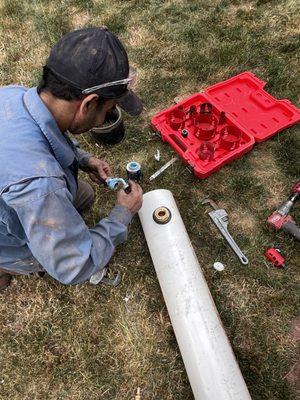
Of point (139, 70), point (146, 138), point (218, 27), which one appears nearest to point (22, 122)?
point (146, 138)

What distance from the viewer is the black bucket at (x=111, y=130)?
12.8 ft

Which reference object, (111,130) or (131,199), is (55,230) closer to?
(131,199)

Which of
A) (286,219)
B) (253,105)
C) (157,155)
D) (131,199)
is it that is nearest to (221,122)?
(253,105)

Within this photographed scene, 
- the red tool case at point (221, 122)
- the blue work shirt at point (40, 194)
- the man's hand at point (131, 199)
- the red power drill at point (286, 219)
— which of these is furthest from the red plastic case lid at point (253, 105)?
the blue work shirt at point (40, 194)

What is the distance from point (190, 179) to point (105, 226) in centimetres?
159

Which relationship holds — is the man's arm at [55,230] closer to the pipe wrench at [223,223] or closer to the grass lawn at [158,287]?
the grass lawn at [158,287]

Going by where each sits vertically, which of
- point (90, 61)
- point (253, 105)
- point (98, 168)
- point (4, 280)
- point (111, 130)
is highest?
point (90, 61)

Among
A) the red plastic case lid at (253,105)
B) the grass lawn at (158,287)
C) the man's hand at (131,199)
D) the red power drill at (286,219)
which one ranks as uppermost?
the red plastic case lid at (253,105)

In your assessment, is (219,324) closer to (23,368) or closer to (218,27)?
(23,368)

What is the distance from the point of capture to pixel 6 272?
3.10 m

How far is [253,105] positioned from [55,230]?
3060 mm

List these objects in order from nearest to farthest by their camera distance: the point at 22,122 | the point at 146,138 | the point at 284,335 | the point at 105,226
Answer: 1. the point at 22,122
2. the point at 105,226
3. the point at 284,335
4. the point at 146,138

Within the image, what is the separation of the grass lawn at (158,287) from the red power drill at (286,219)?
104 millimetres

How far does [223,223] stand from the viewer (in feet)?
11.4
